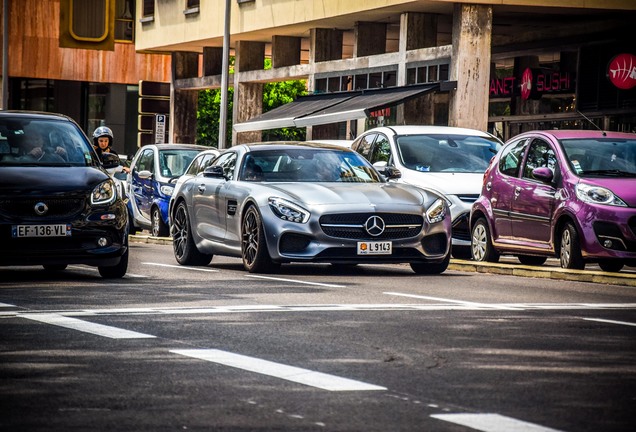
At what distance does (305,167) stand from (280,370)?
31.8 ft

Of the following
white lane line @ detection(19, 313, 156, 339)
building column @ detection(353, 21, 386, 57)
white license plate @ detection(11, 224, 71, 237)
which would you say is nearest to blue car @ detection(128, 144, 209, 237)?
building column @ detection(353, 21, 386, 57)

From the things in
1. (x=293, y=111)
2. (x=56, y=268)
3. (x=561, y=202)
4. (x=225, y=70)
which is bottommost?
(x=56, y=268)

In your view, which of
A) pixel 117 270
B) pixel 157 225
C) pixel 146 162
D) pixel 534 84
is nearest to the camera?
pixel 117 270

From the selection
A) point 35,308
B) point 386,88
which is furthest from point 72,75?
point 35,308

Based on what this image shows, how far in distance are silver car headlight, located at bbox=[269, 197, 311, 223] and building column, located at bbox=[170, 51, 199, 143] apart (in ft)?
133

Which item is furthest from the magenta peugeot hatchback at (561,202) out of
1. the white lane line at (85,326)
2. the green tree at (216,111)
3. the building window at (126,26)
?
the green tree at (216,111)

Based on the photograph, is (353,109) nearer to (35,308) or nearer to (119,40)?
(35,308)

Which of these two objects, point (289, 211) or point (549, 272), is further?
point (549, 272)

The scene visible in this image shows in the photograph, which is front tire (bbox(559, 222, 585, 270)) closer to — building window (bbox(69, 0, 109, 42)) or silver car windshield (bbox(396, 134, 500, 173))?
silver car windshield (bbox(396, 134, 500, 173))

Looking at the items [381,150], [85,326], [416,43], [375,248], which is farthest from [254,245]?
[416,43]

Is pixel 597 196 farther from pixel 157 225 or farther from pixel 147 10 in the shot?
pixel 147 10

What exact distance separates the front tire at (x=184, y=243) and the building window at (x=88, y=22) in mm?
16289

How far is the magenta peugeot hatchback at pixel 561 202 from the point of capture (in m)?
16.6

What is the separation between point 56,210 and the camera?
15.2m
